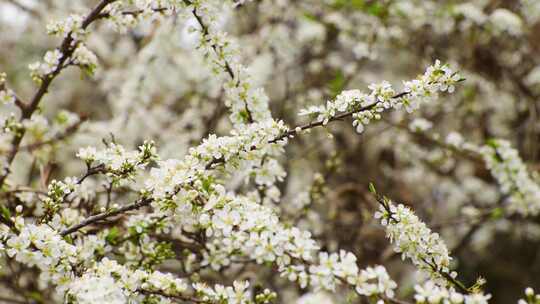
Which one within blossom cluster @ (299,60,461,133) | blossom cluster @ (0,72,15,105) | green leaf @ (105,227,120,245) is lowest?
green leaf @ (105,227,120,245)

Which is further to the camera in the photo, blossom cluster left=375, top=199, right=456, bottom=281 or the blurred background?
the blurred background

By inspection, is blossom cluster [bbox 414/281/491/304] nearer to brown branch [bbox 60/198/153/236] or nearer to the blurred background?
brown branch [bbox 60/198/153/236]

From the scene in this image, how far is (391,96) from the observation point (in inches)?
70.1

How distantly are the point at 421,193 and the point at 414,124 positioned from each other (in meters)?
2.08

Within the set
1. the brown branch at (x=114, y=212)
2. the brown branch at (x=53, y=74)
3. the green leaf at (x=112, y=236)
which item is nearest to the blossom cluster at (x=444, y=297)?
the brown branch at (x=114, y=212)

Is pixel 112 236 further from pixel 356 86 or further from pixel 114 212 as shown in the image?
pixel 356 86

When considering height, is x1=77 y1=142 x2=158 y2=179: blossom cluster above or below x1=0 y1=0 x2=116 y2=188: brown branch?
below

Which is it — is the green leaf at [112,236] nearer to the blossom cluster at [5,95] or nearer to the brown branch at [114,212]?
the brown branch at [114,212]

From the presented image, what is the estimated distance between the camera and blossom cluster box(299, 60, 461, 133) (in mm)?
1741

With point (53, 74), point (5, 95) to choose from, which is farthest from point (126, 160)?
point (5, 95)

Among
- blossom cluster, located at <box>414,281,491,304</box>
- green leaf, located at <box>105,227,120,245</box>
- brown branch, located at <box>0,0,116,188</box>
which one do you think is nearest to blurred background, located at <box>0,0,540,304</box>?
brown branch, located at <box>0,0,116,188</box>

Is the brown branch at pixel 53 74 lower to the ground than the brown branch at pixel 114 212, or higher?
higher

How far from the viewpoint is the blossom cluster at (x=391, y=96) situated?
174cm

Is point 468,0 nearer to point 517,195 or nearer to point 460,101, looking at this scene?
point 460,101
